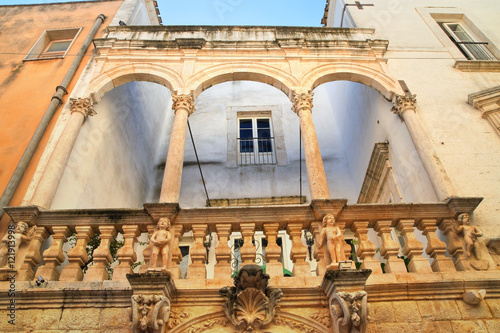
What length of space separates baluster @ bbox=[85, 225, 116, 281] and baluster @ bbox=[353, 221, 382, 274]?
3.28 m

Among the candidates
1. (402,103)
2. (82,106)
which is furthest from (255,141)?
(82,106)

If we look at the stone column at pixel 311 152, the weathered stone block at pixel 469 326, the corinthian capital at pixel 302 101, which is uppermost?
the corinthian capital at pixel 302 101

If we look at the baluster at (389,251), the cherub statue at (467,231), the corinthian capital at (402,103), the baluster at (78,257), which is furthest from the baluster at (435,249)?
the baluster at (78,257)

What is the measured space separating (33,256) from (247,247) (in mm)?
2742

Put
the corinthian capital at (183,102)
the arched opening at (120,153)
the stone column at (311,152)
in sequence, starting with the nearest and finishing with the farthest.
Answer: the stone column at (311,152) → the arched opening at (120,153) → the corinthian capital at (183,102)

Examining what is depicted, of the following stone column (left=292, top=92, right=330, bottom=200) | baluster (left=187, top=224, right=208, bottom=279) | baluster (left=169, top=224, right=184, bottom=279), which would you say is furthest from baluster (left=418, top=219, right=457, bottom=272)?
baluster (left=169, top=224, right=184, bottom=279)

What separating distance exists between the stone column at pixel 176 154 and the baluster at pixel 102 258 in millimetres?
843

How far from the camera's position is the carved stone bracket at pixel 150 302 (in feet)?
12.9

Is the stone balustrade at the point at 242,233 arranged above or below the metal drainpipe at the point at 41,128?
below

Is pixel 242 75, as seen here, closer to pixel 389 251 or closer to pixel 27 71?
pixel 389 251

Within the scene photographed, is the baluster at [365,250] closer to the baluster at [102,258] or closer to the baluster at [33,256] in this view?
the baluster at [102,258]

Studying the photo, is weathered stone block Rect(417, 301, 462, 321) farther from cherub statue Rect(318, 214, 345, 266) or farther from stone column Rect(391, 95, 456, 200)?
stone column Rect(391, 95, 456, 200)

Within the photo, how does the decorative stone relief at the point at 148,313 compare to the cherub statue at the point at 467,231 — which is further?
the cherub statue at the point at 467,231

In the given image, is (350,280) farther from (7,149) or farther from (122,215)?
(7,149)
